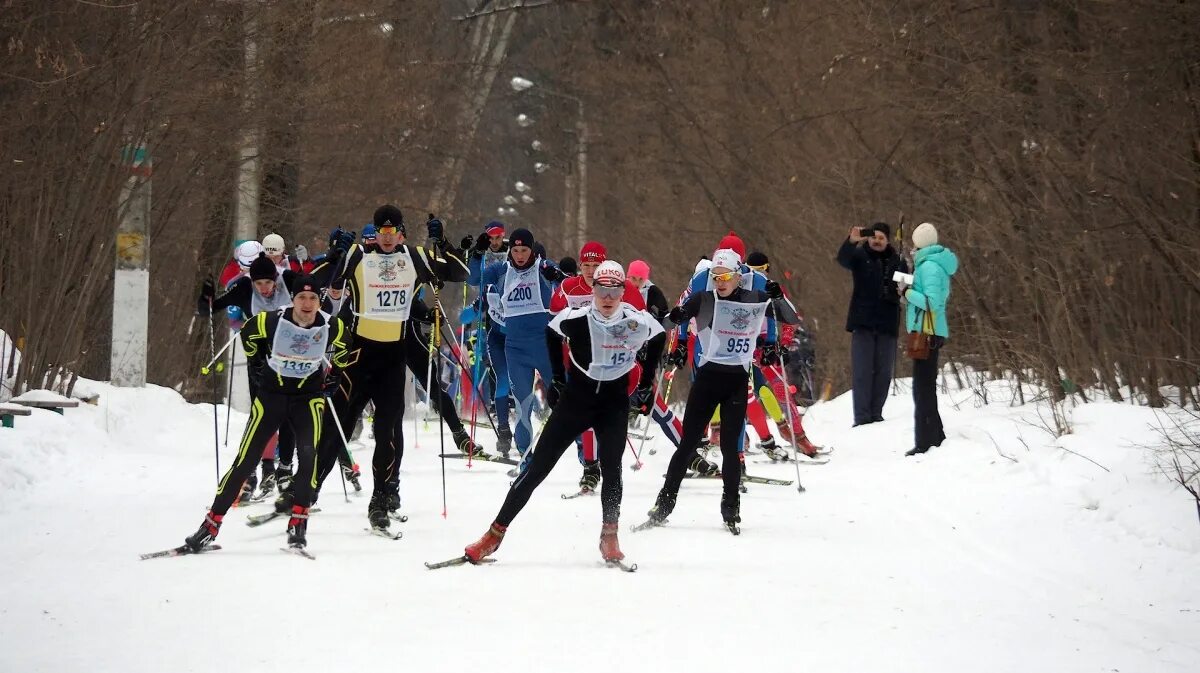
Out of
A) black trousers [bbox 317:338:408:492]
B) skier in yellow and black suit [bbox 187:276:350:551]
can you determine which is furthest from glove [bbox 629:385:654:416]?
skier in yellow and black suit [bbox 187:276:350:551]

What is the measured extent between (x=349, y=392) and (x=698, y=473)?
3.87 m

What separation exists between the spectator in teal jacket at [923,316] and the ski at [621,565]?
528 centimetres

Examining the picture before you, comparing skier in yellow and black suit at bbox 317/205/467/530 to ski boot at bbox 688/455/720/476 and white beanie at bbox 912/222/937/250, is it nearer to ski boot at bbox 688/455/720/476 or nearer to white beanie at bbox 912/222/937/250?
ski boot at bbox 688/455/720/476

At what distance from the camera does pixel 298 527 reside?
357 inches

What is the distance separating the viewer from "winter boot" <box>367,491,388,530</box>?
32.1ft

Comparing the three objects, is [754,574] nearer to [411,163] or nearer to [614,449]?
[614,449]

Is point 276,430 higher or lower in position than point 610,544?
higher

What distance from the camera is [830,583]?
Answer: 8289 mm

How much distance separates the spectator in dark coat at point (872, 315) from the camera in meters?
15.4

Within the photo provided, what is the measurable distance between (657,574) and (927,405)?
549 centimetres

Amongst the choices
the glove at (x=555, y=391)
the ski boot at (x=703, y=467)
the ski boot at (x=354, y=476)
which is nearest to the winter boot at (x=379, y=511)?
the glove at (x=555, y=391)

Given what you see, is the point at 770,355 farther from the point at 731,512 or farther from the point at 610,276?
the point at 610,276

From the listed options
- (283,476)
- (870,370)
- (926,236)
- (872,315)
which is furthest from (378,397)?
(870,370)

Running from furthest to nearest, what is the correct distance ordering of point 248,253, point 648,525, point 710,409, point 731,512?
1. point 248,253
2. point 710,409
3. point 648,525
4. point 731,512
